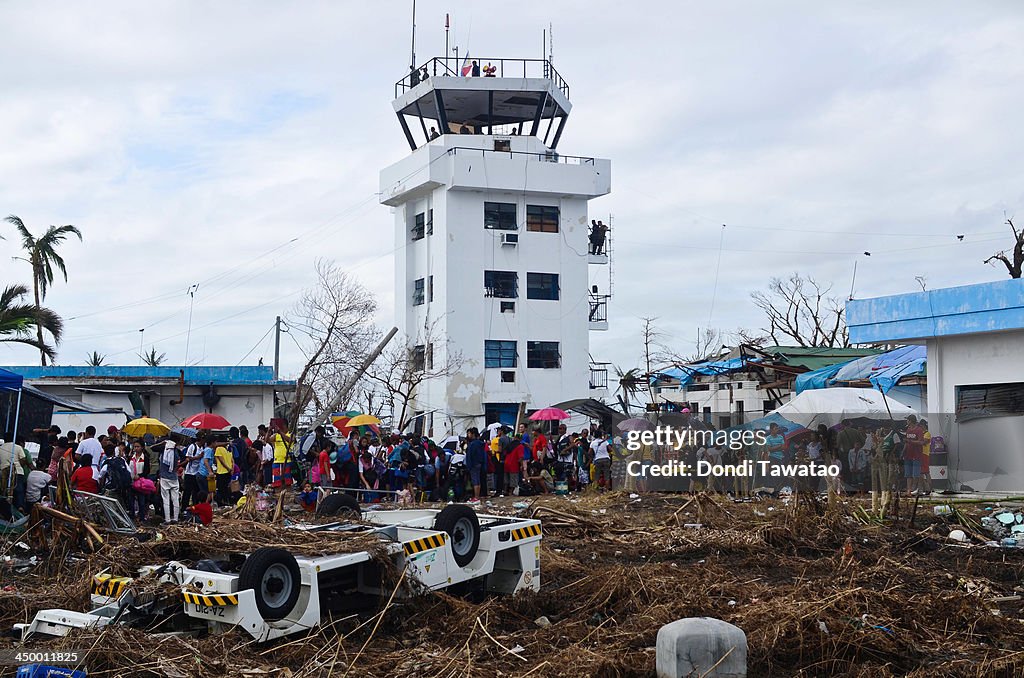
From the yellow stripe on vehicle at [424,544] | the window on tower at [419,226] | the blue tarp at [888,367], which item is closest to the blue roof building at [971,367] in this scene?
the blue tarp at [888,367]

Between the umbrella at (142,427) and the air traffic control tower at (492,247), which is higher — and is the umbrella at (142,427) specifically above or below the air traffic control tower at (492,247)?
below

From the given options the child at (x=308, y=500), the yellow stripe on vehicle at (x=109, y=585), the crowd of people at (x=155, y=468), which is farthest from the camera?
the child at (x=308, y=500)

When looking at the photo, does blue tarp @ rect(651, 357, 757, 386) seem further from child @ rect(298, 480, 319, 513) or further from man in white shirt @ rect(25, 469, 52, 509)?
man in white shirt @ rect(25, 469, 52, 509)

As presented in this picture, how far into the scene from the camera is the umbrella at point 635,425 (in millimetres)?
21734

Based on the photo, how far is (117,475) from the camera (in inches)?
625

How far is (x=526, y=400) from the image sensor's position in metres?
43.6

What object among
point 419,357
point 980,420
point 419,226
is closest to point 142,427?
point 980,420

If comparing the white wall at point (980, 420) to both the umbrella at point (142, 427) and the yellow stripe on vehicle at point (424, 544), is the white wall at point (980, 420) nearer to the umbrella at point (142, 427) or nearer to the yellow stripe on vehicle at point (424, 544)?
the yellow stripe on vehicle at point (424, 544)

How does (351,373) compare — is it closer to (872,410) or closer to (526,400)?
(526,400)

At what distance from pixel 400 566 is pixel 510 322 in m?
35.6

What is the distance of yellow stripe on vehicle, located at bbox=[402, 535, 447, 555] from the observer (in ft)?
27.6

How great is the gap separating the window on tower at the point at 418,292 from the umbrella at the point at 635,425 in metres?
23.8

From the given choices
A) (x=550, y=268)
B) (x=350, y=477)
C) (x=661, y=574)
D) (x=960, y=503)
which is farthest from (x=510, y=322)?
(x=661, y=574)

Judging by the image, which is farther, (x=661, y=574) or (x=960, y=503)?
(x=960, y=503)
